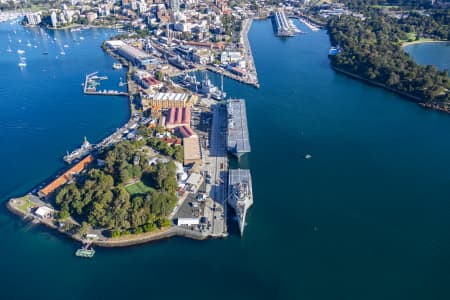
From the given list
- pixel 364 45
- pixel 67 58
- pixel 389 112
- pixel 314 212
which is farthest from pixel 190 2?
pixel 314 212

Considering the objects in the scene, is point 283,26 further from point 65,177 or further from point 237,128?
point 65,177

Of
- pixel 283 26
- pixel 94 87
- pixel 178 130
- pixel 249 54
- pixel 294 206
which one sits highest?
pixel 283 26

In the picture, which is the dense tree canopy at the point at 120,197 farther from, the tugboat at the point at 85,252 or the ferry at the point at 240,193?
the ferry at the point at 240,193

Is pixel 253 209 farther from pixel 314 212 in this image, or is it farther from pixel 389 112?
pixel 389 112

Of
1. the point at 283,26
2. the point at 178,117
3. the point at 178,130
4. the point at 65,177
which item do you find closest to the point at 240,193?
the point at 178,130

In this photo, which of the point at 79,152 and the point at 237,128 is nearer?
the point at 79,152

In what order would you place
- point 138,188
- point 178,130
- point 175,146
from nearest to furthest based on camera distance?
point 138,188 → point 175,146 → point 178,130

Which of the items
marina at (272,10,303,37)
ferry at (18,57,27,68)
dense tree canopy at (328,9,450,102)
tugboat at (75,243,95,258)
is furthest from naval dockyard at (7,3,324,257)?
dense tree canopy at (328,9,450,102)

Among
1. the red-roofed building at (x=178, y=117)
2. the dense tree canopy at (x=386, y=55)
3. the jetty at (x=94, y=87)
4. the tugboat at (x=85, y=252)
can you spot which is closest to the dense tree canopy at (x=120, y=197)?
the tugboat at (x=85, y=252)
